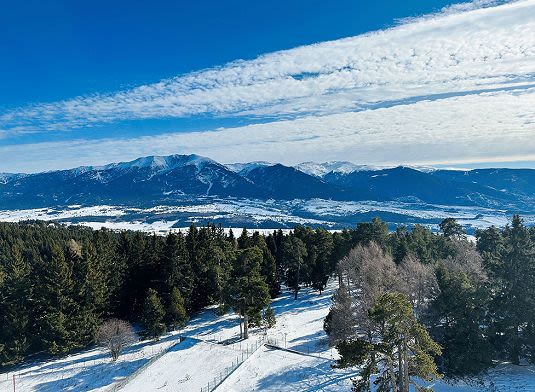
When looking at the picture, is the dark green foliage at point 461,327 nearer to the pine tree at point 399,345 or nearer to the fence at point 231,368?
the pine tree at point 399,345

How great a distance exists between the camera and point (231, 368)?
36.6m

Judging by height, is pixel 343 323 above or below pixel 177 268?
below

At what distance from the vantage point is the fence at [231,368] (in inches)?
1340

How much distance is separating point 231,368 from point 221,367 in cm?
140

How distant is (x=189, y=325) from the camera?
5391 centimetres

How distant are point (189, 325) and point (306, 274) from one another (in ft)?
68.8

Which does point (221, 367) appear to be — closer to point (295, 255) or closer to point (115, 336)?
point (115, 336)

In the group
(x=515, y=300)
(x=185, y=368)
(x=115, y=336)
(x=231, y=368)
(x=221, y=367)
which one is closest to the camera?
(x=515, y=300)

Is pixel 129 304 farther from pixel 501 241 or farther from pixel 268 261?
pixel 501 241

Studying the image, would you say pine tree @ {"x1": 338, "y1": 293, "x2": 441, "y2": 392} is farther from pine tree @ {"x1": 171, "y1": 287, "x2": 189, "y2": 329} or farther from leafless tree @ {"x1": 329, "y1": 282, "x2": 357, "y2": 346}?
pine tree @ {"x1": 171, "y1": 287, "x2": 189, "y2": 329}

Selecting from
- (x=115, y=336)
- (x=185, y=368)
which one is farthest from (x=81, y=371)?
(x=185, y=368)

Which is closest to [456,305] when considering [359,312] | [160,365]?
[359,312]

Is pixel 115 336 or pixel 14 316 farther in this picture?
pixel 14 316

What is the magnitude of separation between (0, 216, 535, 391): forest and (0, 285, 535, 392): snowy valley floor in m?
1.88
